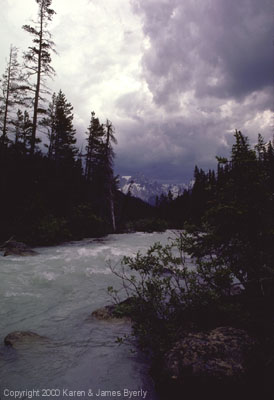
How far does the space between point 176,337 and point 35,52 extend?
21649 mm

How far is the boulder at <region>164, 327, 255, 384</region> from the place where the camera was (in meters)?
2.75

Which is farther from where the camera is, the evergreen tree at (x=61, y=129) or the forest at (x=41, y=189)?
the evergreen tree at (x=61, y=129)

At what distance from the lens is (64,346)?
4324 millimetres

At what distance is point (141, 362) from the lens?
382cm

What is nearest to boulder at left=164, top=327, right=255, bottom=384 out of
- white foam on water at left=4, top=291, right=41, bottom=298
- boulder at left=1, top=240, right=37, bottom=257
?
white foam on water at left=4, top=291, right=41, bottom=298

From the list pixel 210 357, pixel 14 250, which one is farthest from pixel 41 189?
pixel 210 357

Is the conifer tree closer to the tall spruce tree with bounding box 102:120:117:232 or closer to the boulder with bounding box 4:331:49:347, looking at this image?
the tall spruce tree with bounding box 102:120:117:232

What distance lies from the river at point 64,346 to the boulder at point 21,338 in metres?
0.11

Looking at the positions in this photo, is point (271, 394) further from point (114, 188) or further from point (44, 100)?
point (114, 188)

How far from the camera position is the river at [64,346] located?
10.7 ft

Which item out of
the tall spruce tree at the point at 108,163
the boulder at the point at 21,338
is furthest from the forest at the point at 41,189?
the boulder at the point at 21,338

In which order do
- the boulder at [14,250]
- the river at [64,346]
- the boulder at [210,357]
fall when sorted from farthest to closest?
1. the boulder at [14,250]
2. the river at [64,346]
3. the boulder at [210,357]

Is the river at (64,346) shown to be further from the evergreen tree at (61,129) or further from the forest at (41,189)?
the evergreen tree at (61,129)

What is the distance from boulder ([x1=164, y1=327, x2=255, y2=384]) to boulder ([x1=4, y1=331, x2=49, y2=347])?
285cm
